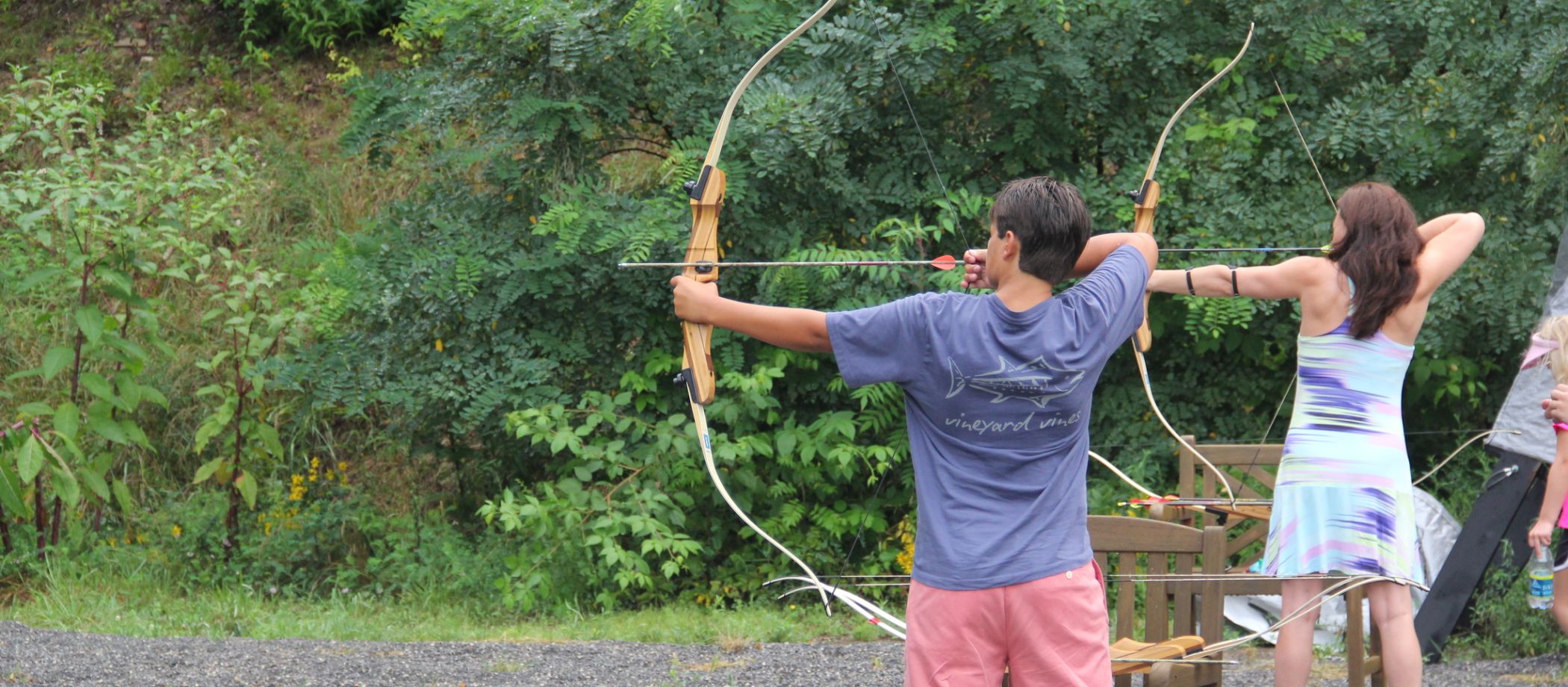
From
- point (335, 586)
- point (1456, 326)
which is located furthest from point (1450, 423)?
point (335, 586)

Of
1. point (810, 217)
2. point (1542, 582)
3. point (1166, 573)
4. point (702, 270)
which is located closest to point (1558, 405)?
point (1542, 582)

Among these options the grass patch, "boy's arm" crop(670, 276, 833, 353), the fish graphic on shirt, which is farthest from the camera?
the grass patch

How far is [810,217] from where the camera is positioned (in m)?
6.11

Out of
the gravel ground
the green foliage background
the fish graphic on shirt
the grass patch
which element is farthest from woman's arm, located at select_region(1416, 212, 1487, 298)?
the grass patch

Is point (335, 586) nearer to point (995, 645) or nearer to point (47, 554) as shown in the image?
point (47, 554)

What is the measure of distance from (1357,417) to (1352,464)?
0.11 metres

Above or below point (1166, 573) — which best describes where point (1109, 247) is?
above

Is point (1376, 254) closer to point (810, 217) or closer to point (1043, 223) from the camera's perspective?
point (1043, 223)

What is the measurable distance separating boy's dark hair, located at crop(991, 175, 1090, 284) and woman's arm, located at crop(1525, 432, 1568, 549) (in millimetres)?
2435

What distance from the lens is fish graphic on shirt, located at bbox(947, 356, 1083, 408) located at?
6.84 ft

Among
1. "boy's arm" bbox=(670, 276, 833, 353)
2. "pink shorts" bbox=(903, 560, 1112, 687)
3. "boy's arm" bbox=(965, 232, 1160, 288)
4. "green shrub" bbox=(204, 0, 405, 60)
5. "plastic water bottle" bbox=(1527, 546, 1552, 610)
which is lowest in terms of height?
"plastic water bottle" bbox=(1527, 546, 1552, 610)

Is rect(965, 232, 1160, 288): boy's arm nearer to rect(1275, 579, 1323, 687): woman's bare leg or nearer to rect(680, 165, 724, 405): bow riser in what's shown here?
rect(680, 165, 724, 405): bow riser

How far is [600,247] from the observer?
561 cm

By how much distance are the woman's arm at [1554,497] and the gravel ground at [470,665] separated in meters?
0.73
